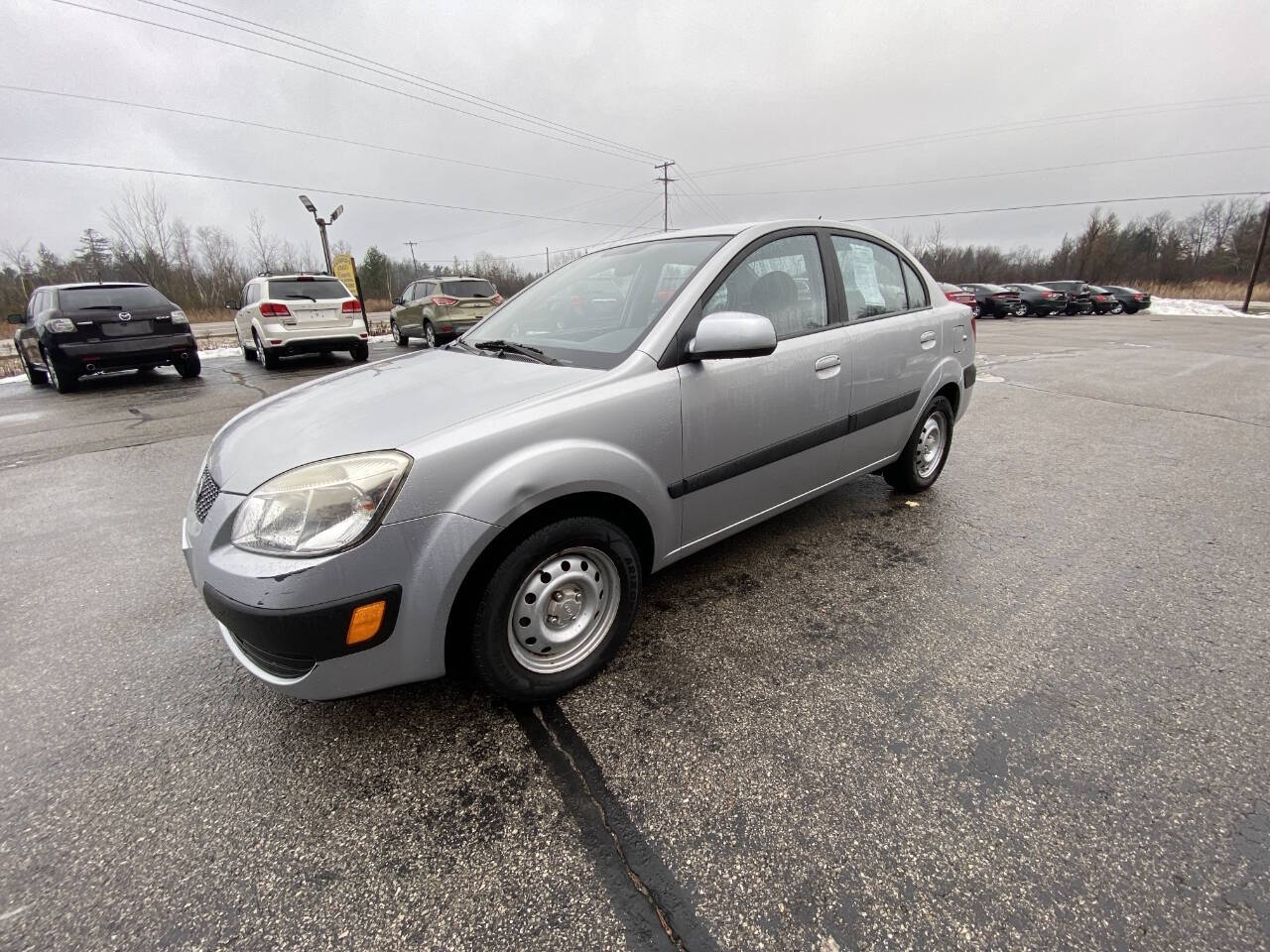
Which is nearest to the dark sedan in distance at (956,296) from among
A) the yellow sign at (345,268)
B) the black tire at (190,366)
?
the black tire at (190,366)

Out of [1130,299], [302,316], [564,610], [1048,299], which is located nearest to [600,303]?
[564,610]

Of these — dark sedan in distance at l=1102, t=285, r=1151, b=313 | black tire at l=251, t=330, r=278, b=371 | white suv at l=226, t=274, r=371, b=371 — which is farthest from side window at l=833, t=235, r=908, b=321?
dark sedan in distance at l=1102, t=285, r=1151, b=313

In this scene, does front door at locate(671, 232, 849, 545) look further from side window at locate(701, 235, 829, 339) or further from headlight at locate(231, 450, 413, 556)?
headlight at locate(231, 450, 413, 556)

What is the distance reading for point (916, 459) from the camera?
12.6 ft

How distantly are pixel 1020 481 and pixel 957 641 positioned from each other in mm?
2500

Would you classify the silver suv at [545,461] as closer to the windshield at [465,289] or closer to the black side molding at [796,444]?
the black side molding at [796,444]

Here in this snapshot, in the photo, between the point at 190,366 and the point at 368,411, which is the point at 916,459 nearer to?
the point at 368,411

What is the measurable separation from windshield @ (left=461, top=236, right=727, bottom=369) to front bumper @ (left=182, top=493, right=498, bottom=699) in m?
0.94

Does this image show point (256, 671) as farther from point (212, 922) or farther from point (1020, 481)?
point (1020, 481)

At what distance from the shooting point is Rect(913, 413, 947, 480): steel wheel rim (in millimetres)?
3880

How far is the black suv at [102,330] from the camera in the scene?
27.0ft

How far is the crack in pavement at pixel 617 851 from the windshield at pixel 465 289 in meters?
12.9

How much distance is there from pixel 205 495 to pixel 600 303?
1.82 m

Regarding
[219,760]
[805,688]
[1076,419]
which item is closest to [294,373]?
[219,760]
